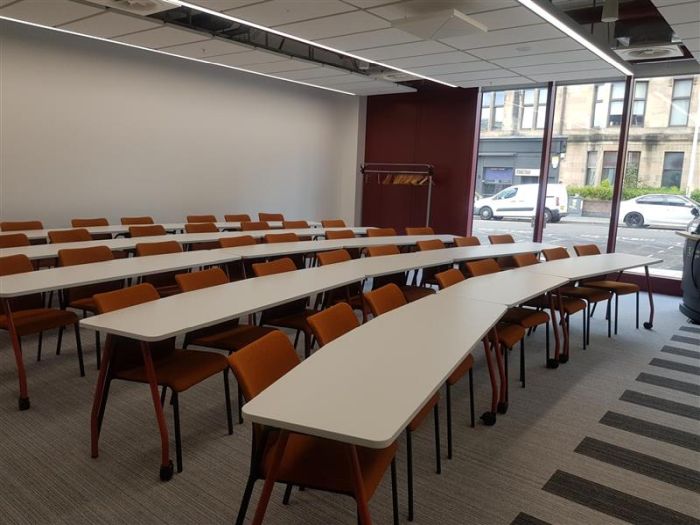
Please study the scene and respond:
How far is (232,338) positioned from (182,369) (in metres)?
0.54

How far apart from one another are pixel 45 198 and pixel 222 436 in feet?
17.2

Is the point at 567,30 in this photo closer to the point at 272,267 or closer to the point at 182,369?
the point at 272,267

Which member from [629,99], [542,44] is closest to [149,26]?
[542,44]

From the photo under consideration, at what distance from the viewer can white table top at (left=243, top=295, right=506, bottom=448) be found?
165cm

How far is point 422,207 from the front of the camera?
9812mm

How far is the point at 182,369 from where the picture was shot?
110 inches

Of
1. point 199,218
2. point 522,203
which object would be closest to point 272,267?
point 199,218

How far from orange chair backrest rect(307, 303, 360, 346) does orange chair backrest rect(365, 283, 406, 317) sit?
10.4 inches

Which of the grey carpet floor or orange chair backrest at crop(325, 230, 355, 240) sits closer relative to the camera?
the grey carpet floor

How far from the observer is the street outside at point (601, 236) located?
7840 mm

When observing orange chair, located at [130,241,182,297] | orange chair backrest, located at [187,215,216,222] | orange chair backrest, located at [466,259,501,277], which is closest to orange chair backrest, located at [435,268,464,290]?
orange chair backrest, located at [466,259,501,277]

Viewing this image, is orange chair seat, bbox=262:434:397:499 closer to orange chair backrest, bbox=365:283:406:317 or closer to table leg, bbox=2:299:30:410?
orange chair backrest, bbox=365:283:406:317

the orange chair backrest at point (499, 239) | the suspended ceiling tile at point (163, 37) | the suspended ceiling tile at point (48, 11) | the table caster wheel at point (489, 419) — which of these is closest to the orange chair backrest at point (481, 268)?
the table caster wheel at point (489, 419)

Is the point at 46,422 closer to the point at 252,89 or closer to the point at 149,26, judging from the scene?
the point at 149,26
